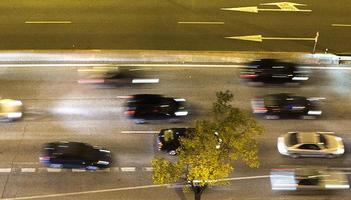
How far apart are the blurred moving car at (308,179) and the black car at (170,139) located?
5.76 metres

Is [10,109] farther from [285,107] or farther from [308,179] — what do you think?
[308,179]

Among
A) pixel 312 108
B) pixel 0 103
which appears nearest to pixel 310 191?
pixel 312 108

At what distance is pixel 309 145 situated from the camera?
106 feet

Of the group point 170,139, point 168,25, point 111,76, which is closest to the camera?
point 170,139

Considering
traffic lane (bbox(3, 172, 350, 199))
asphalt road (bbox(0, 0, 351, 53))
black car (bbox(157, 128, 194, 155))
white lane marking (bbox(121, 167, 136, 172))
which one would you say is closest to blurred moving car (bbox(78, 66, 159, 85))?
asphalt road (bbox(0, 0, 351, 53))

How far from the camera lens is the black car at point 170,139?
3212 centimetres

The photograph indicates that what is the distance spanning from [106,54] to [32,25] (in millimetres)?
6785

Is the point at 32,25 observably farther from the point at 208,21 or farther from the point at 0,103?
the point at 208,21

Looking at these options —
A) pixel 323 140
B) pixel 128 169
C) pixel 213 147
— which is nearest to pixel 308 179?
pixel 323 140

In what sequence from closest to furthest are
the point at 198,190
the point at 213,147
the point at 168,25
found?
1. the point at 213,147
2. the point at 198,190
3. the point at 168,25

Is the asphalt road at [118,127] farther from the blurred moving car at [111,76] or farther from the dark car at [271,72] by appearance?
the dark car at [271,72]

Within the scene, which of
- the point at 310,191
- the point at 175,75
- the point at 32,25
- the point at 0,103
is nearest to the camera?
the point at 310,191

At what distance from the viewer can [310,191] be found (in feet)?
101

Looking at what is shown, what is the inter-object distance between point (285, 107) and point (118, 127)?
10566 millimetres
